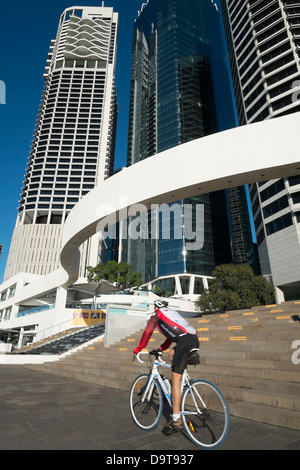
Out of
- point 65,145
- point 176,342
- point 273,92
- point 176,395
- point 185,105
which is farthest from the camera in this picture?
point 65,145

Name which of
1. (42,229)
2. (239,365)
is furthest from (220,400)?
(42,229)

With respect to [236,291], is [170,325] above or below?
below

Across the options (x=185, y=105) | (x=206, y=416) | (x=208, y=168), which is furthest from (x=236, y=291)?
(x=185, y=105)

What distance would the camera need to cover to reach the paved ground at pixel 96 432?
2967 mm

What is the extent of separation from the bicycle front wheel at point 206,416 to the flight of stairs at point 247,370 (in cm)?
153

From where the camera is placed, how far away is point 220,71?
11125cm

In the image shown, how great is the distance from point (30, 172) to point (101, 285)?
85.7m

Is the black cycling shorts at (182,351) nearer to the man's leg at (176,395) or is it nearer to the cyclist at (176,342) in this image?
the cyclist at (176,342)

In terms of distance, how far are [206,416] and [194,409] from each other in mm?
156

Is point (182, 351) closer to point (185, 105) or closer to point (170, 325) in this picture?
point (170, 325)

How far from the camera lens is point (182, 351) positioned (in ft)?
10.8

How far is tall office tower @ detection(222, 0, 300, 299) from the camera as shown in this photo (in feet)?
135
